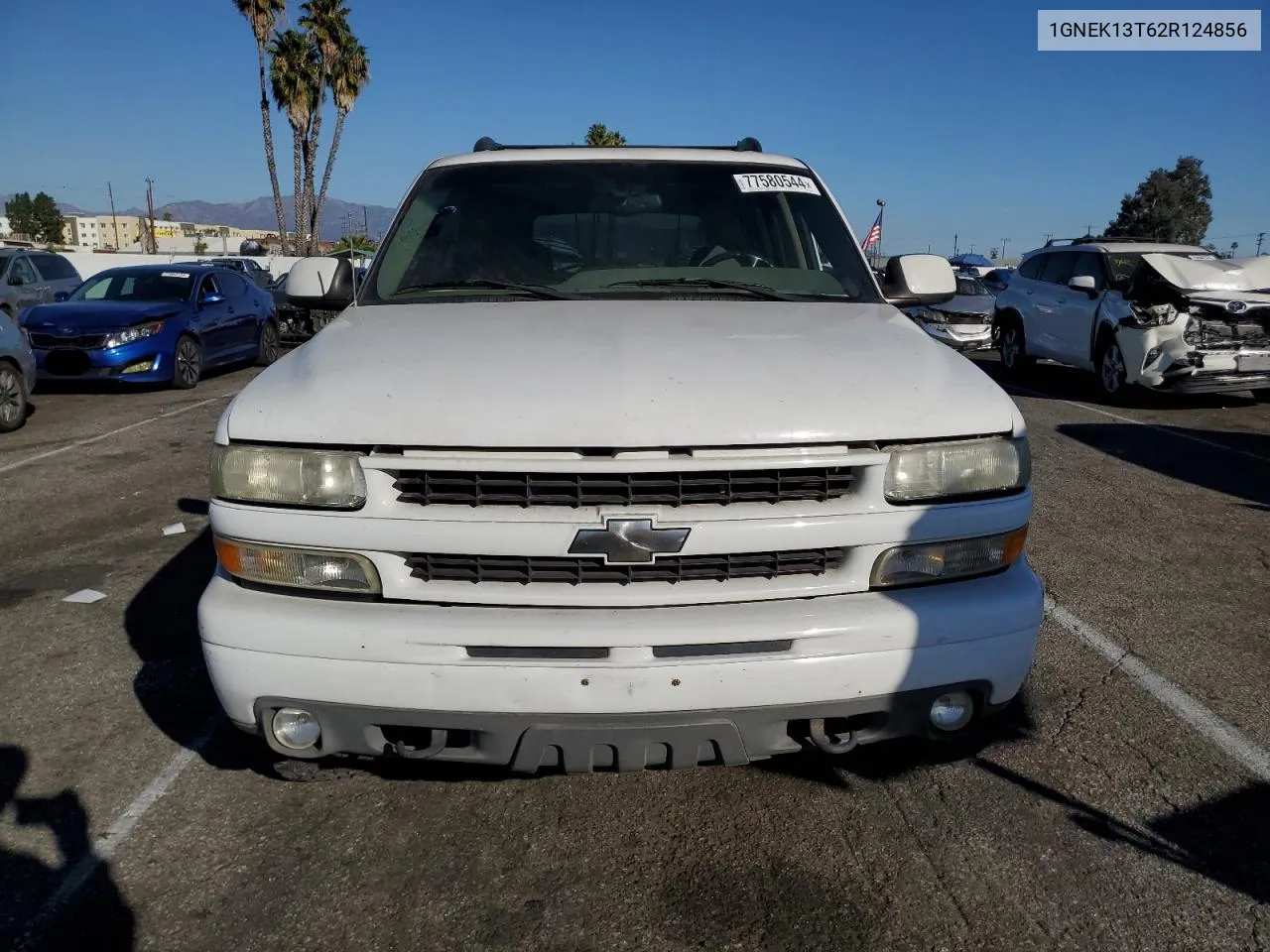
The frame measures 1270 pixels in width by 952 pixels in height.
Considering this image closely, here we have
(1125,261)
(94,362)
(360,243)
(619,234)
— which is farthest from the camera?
(360,243)

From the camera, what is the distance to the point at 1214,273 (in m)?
10.1

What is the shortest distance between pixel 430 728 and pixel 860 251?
2.45 metres

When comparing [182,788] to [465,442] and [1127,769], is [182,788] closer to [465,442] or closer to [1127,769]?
[465,442]

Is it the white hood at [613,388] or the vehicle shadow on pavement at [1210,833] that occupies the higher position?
the white hood at [613,388]

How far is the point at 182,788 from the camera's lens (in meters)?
2.96

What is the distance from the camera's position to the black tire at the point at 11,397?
9.21 m

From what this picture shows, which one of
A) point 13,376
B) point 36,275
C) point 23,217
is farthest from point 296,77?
point 23,217

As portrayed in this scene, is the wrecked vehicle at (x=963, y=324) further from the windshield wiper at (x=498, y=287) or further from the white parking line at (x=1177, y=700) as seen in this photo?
the windshield wiper at (x=498, y=287)

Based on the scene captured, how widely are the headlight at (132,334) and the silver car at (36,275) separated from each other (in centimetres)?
324

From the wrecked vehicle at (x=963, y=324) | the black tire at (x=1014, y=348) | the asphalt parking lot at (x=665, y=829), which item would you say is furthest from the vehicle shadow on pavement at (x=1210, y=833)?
the wrecked vehicle at (x=963, y=324)

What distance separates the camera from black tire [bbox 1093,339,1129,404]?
10.6 metres

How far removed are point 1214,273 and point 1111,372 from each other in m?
1.39

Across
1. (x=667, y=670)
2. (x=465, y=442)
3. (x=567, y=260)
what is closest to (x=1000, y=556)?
(x=667, y=670)

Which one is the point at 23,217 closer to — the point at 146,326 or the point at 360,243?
the point at 360,243
